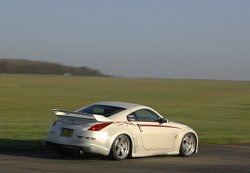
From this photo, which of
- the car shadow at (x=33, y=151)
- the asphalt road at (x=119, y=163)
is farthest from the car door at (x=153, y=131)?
the car shadow at (x=33, y=151)

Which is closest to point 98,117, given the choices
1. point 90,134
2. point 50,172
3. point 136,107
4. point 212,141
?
point 90,134

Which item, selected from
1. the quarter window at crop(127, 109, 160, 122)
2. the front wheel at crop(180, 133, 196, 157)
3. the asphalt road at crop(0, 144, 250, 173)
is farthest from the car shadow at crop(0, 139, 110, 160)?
the front wheel at crop(180, 133, 196, 157)

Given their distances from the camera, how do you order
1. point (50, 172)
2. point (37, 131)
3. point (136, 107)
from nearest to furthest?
point (50, 172)
point (136, 107)
point (37, 131)

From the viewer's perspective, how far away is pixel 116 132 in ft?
41.7

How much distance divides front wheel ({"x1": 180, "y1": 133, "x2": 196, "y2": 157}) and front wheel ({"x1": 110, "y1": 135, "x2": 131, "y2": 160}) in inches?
74.2

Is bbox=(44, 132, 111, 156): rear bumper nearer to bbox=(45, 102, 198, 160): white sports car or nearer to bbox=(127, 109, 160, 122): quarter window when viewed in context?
bbox=(45, 102, 198, 160): white sports car

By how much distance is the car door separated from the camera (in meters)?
13.4

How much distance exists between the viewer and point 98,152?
12.5m

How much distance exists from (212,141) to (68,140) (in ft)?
24.0

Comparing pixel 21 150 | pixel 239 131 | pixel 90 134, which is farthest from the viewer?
pixel 239 131

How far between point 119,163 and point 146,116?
5.95 feet

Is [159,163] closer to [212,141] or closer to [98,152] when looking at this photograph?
[98,152]

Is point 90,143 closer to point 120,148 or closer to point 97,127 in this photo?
point 97,127

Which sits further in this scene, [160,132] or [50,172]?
[160,132]
